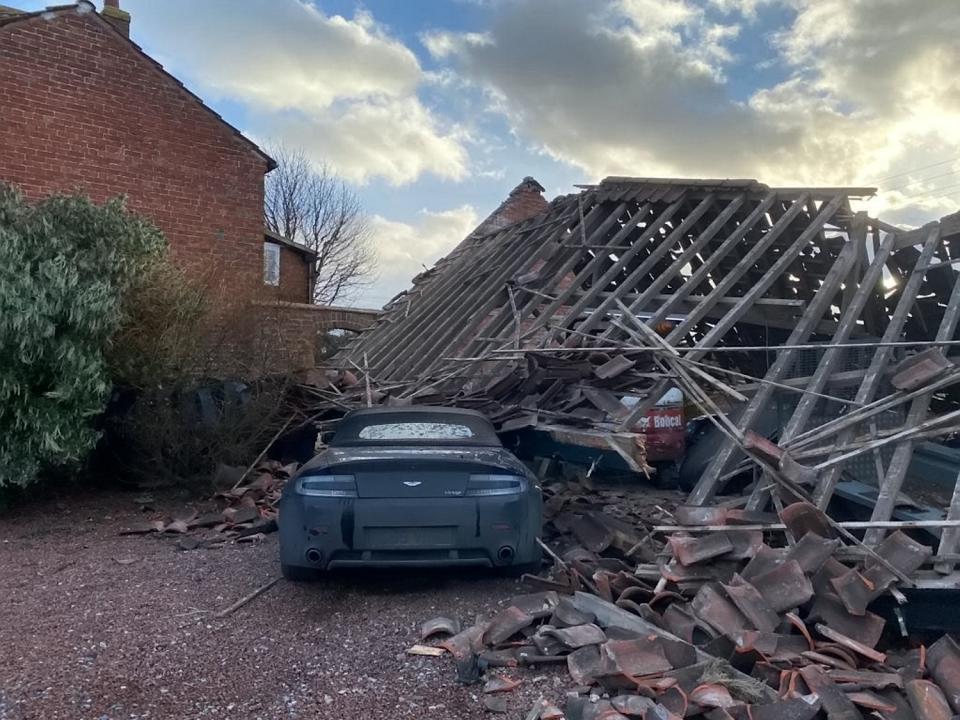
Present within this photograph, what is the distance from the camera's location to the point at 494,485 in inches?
241

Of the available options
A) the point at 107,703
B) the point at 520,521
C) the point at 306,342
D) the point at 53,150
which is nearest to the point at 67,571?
the point at 107,703

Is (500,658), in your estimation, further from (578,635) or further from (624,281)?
(624,281)

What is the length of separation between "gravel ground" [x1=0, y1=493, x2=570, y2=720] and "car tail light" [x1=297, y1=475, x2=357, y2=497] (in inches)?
34.4

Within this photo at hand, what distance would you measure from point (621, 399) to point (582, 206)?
5753mm

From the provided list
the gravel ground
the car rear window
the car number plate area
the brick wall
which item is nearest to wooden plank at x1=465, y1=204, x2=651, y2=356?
the brick wall

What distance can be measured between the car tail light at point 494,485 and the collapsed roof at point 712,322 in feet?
5.15

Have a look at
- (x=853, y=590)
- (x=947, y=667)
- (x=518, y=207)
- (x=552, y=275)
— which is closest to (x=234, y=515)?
(x=552, y=275)

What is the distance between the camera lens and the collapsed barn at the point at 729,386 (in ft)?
16.6

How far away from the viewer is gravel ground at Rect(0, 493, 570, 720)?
4473 mm

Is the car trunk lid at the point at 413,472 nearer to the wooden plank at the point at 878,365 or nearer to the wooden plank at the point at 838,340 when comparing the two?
the wooden plank at the point at 838,340

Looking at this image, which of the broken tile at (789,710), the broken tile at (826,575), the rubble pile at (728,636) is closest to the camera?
the broken tile at (789,710)

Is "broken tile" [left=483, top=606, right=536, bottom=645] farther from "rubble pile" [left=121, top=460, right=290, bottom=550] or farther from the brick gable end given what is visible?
the brick gable end

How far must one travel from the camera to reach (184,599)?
6.49m

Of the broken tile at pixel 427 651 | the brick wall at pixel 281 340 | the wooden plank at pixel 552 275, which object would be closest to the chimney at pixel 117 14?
the brick wall at pixel 281 340
